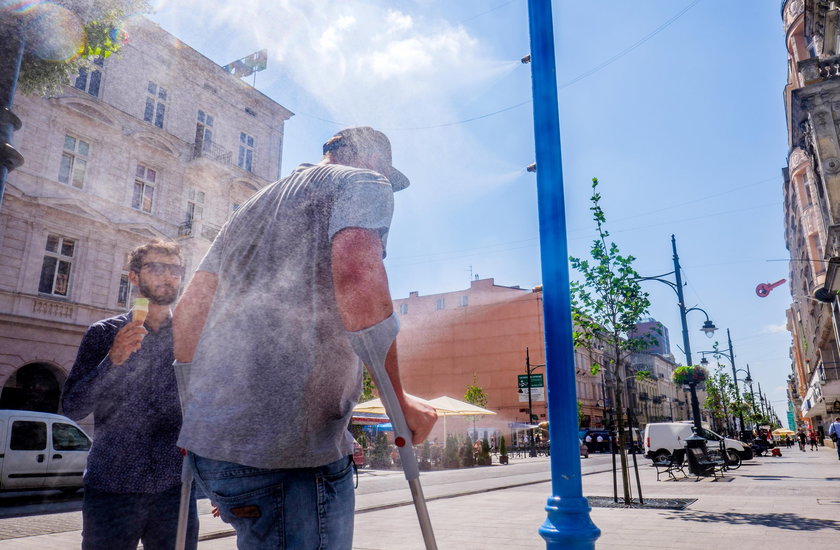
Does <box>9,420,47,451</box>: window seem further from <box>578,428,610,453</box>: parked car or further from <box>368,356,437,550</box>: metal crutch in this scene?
<box>578,428,610,453</box>: parked car

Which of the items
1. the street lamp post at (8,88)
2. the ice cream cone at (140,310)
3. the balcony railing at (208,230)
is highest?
the balcony railing at (208,230)

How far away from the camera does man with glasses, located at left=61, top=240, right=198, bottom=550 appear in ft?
7.34

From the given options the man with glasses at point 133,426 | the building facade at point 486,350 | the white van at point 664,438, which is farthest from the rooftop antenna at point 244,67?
the building facade at point 486,350

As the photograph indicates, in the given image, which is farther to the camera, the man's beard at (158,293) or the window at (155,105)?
the window at (155,105)

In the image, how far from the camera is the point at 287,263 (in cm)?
152

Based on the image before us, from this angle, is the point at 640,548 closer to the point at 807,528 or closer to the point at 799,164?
the point at 807,528

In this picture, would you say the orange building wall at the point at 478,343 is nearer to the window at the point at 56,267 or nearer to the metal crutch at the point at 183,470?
the window at the point at 56,267

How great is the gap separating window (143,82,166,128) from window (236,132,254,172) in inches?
163

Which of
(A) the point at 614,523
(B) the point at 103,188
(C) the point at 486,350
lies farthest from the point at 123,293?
(C) the point at 486,350

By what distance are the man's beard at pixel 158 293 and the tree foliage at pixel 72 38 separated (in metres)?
1.88

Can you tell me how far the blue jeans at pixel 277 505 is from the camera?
4.34ft

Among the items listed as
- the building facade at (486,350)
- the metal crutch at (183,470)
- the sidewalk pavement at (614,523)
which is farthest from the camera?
the building facade at (486,350)

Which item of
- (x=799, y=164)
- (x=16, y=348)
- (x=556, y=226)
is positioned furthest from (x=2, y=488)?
(x=799, y=164)

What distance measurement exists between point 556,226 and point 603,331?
751cm
